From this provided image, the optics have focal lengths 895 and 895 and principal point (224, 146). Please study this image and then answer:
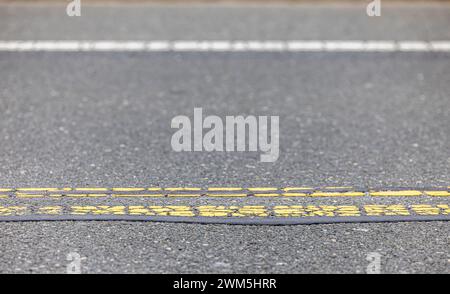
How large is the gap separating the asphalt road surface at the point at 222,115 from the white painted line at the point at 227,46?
0.14 meters

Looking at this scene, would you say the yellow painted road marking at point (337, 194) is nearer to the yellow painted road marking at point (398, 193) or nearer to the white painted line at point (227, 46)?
the yellow painted road marking at point (398, 193)

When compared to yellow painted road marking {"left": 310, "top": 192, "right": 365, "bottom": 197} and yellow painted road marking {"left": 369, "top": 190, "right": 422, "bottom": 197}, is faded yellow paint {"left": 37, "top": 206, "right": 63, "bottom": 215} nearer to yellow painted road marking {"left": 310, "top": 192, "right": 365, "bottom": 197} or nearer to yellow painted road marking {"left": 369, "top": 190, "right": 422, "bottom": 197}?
yellow painted road marking {"left": 310, "top": 192, "right": 365, "bottom": 197}

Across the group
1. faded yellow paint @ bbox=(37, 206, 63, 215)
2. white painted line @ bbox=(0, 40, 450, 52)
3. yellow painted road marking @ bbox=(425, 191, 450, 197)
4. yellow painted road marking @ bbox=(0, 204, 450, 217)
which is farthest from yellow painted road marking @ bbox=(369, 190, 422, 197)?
white painted line @ bbox=(0, 40, 450, 52)

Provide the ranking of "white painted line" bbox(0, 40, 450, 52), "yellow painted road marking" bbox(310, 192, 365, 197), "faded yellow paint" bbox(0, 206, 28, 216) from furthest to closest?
1. "white painted line" bbox(0, 40, 450, 52)
2. "yellow painted road marking" bbox(310, 192, 365, 197)
3. "faded yellow paint" bbox(0, 206, 28, 216)

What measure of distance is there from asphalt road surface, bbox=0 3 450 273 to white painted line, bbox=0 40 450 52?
0.46ft

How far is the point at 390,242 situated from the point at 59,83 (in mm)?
3870

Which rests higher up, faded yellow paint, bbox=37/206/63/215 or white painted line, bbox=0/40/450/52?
white painted line, bbox=0/40/450/52

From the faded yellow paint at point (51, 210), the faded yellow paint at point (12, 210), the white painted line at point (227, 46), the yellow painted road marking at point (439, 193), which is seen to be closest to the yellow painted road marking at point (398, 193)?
the yellow painted road marking at point (439, 193)

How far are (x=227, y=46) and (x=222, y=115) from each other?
192 centimetres

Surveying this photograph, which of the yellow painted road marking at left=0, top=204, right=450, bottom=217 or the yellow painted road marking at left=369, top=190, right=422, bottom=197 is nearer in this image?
the yellow painted road marking at left=0, top=204, right=450, bottom=217

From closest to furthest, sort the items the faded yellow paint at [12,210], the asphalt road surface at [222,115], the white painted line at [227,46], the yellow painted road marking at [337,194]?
the asphalt road surface at [222,115]
the faded yellow paint at [12,210]
the yellow painted road marking at [337,194]
the white painted line at [227,46]

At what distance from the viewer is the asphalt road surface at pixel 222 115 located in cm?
486

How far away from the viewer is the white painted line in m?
8.73

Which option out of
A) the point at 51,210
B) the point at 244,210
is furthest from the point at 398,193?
the point at 51,210
